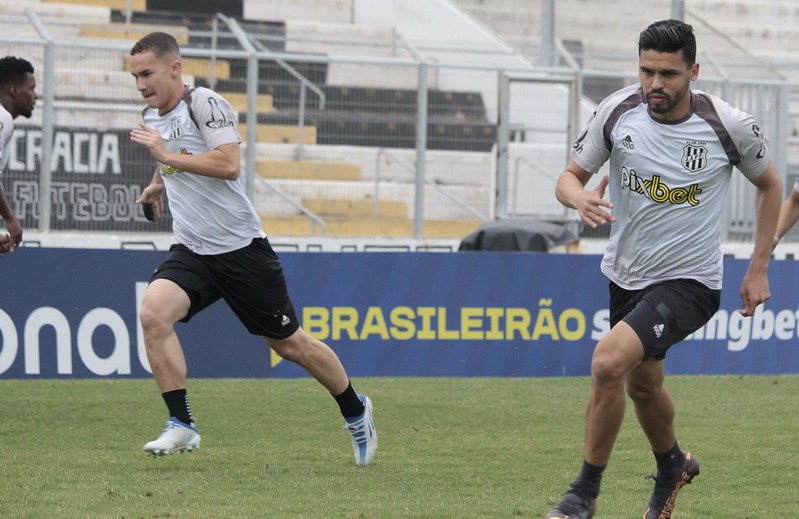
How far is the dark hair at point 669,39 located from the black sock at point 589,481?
5.64 ft

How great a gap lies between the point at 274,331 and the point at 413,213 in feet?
28.7

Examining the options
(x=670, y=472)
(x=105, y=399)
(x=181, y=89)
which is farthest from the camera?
(x=105, y=399)

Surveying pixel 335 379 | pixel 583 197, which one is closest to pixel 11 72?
pixel 335 379

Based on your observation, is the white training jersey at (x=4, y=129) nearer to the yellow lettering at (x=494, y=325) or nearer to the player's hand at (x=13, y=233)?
the player's hand at (x=13, y=233)

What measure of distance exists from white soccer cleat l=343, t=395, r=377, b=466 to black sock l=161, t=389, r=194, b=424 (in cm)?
92

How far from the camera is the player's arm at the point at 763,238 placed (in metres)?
5.93

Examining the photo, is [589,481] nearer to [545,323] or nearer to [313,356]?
[313,356]

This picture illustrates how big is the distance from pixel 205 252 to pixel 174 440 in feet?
3.62

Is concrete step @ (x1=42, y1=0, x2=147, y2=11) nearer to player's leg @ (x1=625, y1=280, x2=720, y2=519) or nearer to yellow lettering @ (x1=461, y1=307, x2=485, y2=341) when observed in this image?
yellow lettering @ (x1=461, y1=307, x2=485, y2=341)

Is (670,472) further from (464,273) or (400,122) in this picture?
(400,122)

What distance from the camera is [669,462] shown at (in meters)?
5.97

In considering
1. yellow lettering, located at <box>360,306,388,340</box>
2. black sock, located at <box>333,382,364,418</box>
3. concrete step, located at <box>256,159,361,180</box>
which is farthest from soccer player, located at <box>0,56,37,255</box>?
concrete step, located at <box>256,159,361,180</box>

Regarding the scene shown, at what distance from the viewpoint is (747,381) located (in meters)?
12.4

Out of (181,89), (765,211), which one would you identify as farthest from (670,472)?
(181,89)
